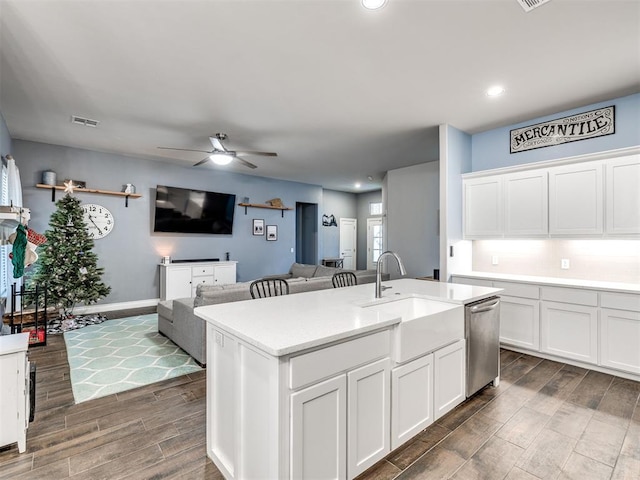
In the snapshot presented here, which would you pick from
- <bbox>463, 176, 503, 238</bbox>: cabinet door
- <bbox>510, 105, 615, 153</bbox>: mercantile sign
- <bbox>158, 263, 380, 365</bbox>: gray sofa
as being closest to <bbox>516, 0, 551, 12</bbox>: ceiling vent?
<bbox>510, 105, 615, 153</bbox>: mercantile sign

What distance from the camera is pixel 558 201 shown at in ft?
11.7

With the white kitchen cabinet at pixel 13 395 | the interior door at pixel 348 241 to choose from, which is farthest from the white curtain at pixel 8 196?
the interior door at pixel 348 241

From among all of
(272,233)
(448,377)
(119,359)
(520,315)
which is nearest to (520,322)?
(520,315)

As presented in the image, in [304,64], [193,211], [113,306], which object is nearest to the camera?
[304,64]

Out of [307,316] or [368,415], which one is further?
[307,316]

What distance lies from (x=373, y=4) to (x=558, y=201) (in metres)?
2.96

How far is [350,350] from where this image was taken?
65.2 inches

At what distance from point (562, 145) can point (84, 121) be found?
234 inches

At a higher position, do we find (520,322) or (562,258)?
(562,258)

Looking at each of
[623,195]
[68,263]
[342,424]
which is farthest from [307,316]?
[68,263]

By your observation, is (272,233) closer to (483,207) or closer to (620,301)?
(483,207)

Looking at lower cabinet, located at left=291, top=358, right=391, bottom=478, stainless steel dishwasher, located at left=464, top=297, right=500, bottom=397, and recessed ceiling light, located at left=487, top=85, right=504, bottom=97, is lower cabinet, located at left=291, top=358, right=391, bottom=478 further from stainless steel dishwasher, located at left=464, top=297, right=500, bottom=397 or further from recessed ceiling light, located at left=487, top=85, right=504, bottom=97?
recessed ceiling light, located at left=487, top=85, right=504, bottom=97

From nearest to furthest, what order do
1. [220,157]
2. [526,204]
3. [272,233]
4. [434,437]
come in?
[434,437] → [526,204] → [220,157] → [272,233]

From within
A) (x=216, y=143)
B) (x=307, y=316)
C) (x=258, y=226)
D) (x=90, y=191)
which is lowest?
(x=307, y=316)
